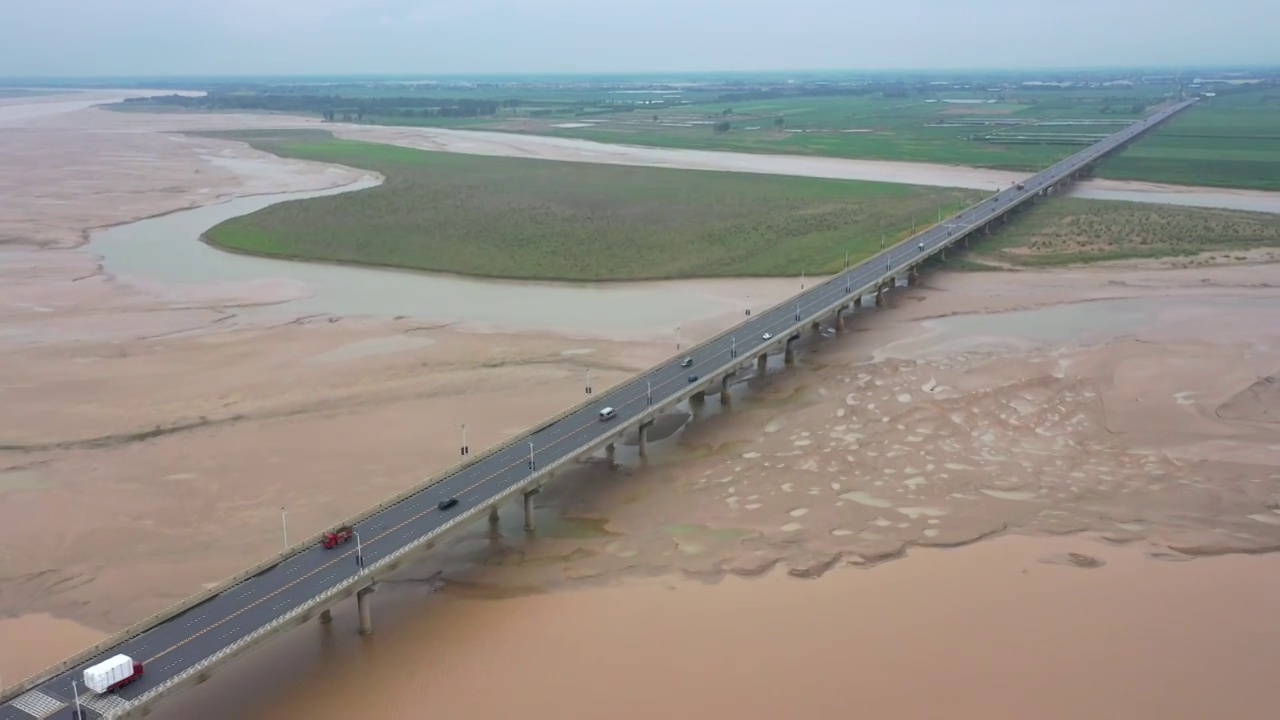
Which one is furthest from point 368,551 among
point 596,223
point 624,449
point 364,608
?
point 596,223

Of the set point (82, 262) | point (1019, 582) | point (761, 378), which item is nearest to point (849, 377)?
point (761, 378)

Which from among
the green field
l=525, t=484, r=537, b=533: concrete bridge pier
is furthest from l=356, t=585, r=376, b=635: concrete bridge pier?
the green field

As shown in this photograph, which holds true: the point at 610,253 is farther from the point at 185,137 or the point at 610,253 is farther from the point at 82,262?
the point at 185,137

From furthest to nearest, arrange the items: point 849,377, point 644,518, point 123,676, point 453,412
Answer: point 849,377 → point 453,412 → point 644,518 → point 123,676

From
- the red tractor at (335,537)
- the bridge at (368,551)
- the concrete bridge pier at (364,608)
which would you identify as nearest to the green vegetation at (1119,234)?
the bridge at (368,551)

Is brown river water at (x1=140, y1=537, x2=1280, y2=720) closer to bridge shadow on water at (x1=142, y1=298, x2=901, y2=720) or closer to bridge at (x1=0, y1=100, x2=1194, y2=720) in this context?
bridge shadow on water at (x1=142, y1=298, x2=901, y2=720)

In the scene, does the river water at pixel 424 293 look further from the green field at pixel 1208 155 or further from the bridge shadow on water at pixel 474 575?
the green field at pixel 1208 155
